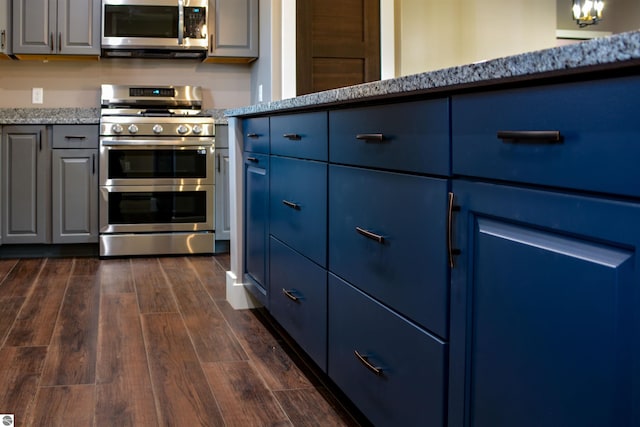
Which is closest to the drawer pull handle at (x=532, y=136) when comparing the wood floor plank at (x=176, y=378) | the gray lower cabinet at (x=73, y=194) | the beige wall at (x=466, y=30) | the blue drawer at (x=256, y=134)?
the wood floor plank at (x=176, y=378)

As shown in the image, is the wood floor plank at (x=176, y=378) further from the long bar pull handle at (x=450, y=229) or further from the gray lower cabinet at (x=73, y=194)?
the gray lower cabinet at (x=73, y=194)

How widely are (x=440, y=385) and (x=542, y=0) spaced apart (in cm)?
415

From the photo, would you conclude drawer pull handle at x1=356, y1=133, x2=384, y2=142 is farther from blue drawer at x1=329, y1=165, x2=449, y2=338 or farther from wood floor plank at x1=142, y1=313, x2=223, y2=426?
wood floor plank at x1=142, y1=313, x2=223, y2=426

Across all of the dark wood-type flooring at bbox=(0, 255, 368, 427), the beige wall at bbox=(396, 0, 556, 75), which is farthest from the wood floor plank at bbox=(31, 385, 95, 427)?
the beige wall at bbox=(396, 0, 556, 75)

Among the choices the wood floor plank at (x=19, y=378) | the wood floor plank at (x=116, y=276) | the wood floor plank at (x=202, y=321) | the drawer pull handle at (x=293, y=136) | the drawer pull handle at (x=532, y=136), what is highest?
the drawer pull handle at (x=293, y=136)

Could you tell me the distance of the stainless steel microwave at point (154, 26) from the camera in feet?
16.1

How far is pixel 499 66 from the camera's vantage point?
1.09 m

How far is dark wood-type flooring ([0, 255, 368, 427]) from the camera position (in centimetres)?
204

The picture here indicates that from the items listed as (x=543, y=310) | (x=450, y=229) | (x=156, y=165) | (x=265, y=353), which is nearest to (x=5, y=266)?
(x=156, y=165)

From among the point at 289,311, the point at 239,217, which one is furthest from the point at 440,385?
the point at 239,217

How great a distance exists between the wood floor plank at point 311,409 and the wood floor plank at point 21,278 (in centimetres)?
191

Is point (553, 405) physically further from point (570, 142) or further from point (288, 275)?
point (288, 275)

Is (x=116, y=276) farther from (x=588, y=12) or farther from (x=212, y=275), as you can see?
(x=588, y=12)

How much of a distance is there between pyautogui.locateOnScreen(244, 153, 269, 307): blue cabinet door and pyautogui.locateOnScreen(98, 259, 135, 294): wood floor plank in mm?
836
